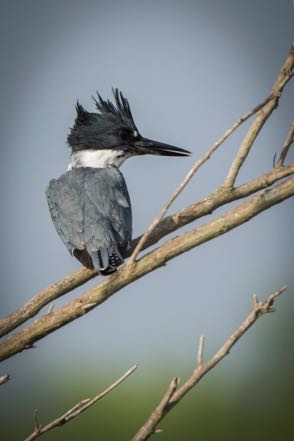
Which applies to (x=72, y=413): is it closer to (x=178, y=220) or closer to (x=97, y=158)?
(x=178, y=220)

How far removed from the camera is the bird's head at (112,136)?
425 cm

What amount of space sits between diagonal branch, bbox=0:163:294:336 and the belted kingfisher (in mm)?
285

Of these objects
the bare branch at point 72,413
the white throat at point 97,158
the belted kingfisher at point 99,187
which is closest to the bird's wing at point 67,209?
the belted kingfisher at point 99,187

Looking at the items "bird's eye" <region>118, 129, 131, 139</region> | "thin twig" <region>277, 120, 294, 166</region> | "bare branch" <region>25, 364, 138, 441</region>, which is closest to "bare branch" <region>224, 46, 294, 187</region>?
"thin twig" <region>277, 120, 294, 166</region>

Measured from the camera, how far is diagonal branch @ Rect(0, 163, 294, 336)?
2551 millimetres

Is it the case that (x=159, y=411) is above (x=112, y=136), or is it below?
below

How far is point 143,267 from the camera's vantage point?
2473mm

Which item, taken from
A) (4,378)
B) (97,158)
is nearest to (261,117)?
(4,378)

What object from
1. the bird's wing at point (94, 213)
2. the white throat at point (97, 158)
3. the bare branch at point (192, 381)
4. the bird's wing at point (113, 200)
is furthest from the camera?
the white throat at point (97, 158)

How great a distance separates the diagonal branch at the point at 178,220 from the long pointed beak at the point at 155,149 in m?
1.51

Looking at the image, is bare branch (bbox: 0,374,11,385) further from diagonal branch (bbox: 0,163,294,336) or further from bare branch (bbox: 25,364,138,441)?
diagonal branch (bbox: 0,163,294,336)

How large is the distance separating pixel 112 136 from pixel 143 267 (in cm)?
190

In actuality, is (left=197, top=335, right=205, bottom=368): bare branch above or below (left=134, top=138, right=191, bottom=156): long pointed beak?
below

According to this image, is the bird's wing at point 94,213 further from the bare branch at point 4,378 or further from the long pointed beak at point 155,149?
the bare branch at point 4,378
